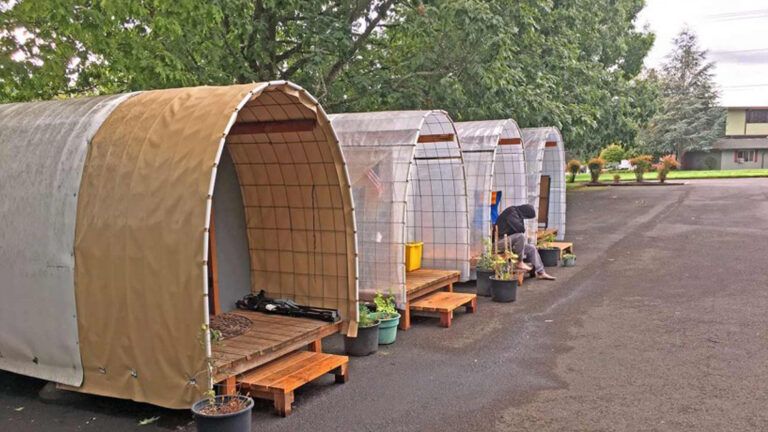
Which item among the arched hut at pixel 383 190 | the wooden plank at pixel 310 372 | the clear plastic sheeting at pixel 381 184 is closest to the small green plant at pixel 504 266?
the arched hut at pixel 383 190

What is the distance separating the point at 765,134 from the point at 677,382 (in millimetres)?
57243

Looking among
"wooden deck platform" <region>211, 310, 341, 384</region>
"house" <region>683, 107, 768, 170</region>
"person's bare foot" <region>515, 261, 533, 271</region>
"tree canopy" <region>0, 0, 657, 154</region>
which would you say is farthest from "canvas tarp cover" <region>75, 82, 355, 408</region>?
"house" <region>683, 107, 768, 170</region>

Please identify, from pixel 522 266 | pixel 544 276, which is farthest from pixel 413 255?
pixel 544 276

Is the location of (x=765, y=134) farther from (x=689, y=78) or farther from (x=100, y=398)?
(x=100, y=398)

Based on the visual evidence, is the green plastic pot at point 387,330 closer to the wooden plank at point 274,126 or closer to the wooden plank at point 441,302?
the wooden plank at point 441,302

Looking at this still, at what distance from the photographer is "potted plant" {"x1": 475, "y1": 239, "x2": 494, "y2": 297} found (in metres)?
10.3

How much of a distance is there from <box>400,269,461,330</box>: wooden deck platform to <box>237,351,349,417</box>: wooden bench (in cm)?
206

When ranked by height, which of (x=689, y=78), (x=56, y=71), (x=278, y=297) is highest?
(x=689, y=78)

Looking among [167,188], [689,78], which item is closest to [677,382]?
[167,188]

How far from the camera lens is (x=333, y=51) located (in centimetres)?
1236

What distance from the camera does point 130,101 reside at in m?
5.89

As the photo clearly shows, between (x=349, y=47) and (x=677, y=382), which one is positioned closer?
(x=677, y=382)

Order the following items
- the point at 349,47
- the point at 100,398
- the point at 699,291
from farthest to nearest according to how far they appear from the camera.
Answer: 1. the point at 349,47
2. the point at 699,291
3. the point at 100,398

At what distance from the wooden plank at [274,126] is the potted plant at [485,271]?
4.88 metres
